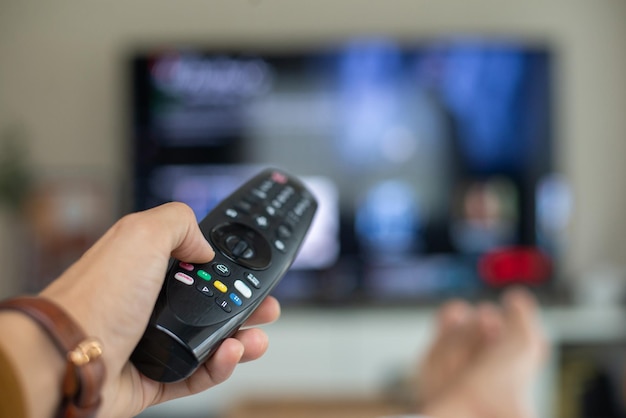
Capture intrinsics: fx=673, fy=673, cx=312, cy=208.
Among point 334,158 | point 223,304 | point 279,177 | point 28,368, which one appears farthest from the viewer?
point 334,158

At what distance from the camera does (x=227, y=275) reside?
42 centimetres

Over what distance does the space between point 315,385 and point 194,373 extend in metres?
1.53

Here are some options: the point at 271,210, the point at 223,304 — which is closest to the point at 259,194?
the point at 271,210

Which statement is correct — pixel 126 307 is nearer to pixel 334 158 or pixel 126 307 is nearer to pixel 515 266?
pixel 334 158

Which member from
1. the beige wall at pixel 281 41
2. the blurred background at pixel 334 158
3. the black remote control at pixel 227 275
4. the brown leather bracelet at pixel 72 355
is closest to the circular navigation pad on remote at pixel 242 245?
the black remote control at pixel 227 275

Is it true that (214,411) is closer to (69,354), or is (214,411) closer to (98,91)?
(98,91)

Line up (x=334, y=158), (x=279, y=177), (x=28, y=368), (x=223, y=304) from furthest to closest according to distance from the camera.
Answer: (x=334, y=158), (x=279, y=177), (x=223, y=304), (x=28, y=368)

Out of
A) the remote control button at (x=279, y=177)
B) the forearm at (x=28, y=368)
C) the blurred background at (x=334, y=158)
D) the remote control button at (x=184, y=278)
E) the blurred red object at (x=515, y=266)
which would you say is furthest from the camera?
the blurred red object at (x=515, y=266)

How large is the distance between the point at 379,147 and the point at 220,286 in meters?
1.60

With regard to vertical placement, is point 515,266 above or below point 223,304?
below

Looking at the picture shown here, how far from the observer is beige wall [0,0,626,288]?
80.7 inches

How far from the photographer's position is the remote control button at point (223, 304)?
15.6 inches

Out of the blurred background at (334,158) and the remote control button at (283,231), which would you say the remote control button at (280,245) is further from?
the blurred background at (334,158)

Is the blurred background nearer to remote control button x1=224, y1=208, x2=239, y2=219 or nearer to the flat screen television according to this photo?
the flat screen television
